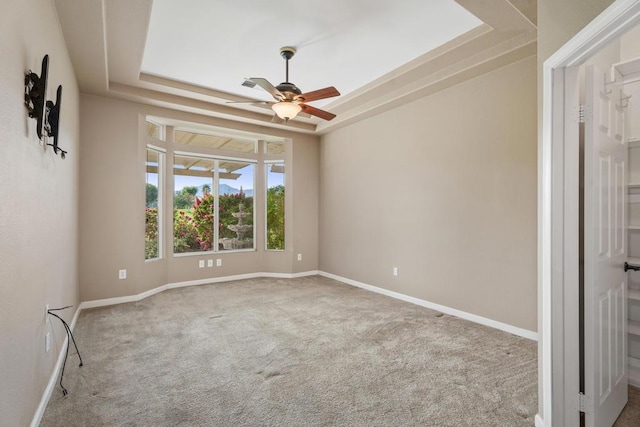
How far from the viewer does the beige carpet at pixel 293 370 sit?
2.03 metres

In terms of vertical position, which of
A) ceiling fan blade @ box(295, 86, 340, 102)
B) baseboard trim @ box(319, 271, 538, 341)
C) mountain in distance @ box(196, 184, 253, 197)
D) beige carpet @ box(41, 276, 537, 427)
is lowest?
beige carpet @ box(41, 276, 537, 427)

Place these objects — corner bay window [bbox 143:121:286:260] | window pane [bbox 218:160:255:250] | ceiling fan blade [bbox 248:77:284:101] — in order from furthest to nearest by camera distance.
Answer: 1. window pane [bbox 218:160:255:250]
2. corner bay window [bbox 143:121:286:260]
3. ceiling fan blade [bbox 248:77:284:101]

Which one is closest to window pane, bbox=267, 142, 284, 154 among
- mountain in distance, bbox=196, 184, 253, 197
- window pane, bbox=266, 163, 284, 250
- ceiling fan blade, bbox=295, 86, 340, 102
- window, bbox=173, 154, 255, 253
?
A: window pane, bbox=266, 163, 284, 250

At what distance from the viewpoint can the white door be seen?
5.60 feet

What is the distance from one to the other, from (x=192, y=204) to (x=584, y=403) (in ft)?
18.4

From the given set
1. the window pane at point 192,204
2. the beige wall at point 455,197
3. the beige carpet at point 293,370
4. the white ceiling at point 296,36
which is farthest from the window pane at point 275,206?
the white ceiling at point 296,36

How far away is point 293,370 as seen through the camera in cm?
260

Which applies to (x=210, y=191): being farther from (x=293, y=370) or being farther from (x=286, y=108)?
(x=293, y=370)

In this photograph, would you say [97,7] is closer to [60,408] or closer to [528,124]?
[60,408]

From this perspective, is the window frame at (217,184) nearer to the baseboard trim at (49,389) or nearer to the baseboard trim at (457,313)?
the baseboard trim at (457,313)

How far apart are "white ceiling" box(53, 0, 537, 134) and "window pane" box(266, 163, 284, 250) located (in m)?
1.95

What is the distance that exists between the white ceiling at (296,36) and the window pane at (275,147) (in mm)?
2191

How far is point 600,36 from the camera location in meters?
1.39

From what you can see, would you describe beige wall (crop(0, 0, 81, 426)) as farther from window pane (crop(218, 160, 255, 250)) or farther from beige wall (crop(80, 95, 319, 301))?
window pane (crop(218, 160, 255, 250))
